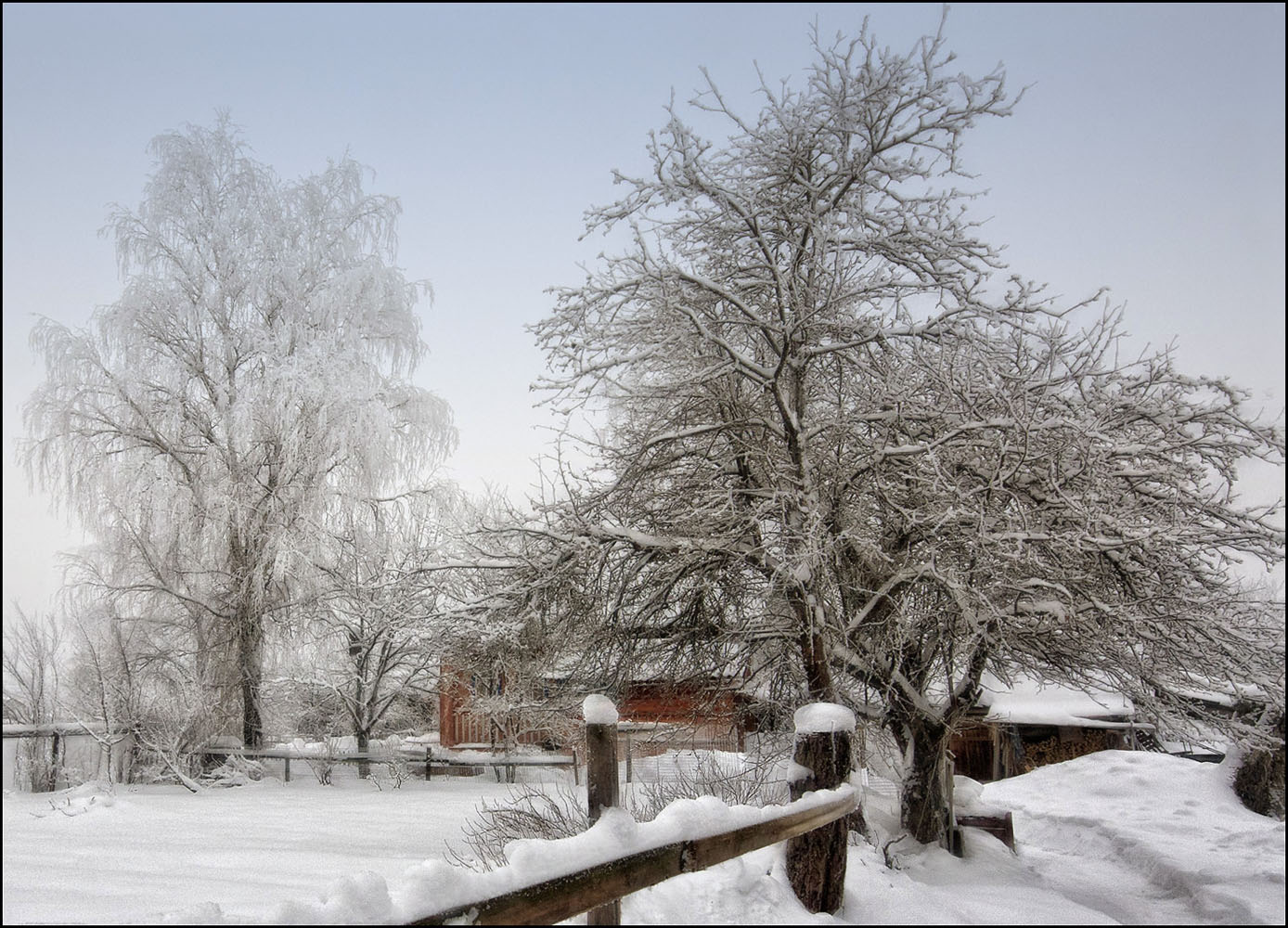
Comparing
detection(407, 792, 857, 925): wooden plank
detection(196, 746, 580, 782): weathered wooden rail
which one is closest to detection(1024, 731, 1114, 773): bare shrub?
detection(196, 746, 580, 782): weathered wooden rail

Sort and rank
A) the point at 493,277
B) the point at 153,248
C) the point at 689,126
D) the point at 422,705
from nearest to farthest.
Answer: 1. the point at 689,126
2. the point at 493,277
3. the point at 153,248
4. the point at 422,705

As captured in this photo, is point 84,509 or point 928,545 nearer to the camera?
point 928,545

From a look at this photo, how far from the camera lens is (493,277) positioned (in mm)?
13055

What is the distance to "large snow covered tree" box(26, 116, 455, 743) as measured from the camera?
44.6 feet

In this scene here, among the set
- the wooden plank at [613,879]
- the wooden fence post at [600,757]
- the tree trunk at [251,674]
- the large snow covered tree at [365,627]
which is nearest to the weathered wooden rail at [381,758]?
the tree trunk at [251,674]

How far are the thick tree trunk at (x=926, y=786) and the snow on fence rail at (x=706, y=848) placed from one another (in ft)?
11.6

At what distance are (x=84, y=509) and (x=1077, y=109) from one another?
14.3 m

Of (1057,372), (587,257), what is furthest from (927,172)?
(587,257)

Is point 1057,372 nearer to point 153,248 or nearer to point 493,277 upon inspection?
point 493,277

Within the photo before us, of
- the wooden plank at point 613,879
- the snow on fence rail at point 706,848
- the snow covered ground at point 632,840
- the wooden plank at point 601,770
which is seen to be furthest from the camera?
the snow covered ground at point 632,840

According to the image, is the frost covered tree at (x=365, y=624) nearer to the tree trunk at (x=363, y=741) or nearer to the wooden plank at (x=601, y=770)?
the tree trunk at (x=363, y=741)

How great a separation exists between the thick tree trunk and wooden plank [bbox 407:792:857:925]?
14.9 feet

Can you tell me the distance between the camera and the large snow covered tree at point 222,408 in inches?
535

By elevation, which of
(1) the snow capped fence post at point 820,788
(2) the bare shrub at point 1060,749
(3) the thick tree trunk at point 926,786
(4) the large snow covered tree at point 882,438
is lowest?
(2) the bare shrub at point 1060,749
